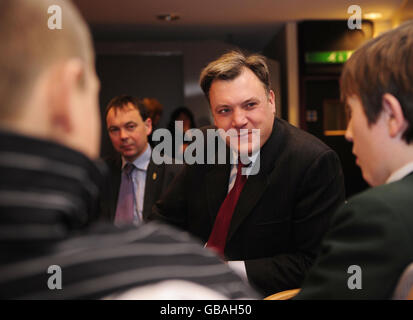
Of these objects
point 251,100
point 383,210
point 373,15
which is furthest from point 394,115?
point 373,15

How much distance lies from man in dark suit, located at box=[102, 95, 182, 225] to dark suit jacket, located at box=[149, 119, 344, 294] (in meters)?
0.87

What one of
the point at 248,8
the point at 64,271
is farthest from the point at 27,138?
the point at 248,8

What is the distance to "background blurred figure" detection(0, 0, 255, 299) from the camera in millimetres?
472

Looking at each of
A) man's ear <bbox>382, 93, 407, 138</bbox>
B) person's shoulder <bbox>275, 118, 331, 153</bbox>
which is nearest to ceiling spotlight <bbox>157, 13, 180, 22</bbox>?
person's shoulder <bbox>275, 118, 331, 153</bbox>

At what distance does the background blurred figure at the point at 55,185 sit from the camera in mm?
472

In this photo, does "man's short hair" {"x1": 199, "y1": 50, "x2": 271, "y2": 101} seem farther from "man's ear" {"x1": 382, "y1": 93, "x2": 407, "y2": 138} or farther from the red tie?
"man's ear" {"x1": 382, "y1": 93, "x2": 407, "y2": 138}

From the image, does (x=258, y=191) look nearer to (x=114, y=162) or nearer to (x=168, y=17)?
(x=114, y=162)

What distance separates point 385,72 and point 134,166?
202 centimetres

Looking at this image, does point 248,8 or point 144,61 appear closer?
point 248,8

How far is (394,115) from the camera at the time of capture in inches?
34.7

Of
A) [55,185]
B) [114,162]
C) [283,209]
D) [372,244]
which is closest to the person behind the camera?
[55,185]

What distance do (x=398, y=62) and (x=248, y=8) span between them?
515 cm

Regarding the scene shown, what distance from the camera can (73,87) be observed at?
533mm
